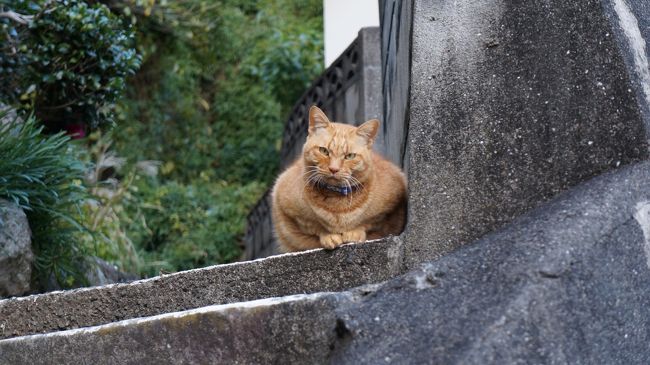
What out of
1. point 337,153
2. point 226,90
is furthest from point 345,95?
point 226,90

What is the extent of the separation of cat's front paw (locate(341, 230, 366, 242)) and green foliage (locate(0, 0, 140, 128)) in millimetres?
2674

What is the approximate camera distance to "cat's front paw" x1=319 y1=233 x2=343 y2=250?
258 cm

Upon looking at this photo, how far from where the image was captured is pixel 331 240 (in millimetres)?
2672

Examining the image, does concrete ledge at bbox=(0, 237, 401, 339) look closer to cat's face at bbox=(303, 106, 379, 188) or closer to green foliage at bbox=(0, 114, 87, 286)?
cat's face at bbox=(303, 106, 379, 188)

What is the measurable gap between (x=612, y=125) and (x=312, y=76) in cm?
761

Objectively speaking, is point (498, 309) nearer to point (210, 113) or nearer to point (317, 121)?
point (317, 121)

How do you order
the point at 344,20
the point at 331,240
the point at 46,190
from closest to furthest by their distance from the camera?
the point at 331,240
the point at 46,190
the point at 344,20

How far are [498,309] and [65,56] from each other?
156 inches

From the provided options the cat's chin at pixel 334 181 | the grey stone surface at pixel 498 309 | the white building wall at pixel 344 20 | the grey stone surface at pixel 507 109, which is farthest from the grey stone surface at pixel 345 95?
the grey stone surface at pixel 498 309

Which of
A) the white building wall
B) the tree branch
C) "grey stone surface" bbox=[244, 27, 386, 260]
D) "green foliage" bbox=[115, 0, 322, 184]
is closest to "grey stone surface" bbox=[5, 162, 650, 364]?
"grey stone surface" bbox=[244, 27, 386, 260]

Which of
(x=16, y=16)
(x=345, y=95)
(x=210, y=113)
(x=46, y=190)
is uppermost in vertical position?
(x=16, y=16)

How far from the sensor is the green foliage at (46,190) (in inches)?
154

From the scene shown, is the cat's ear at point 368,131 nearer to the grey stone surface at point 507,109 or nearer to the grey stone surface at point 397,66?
the grey stone surface at point 397,66

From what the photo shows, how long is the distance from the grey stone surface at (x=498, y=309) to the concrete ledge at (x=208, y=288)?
32 centimetres
